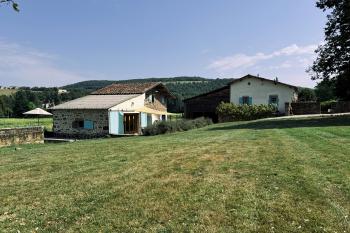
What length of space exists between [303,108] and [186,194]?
3359 centimetres

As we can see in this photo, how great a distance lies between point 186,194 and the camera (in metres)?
6.68

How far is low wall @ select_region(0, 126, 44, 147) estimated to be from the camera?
2161cm

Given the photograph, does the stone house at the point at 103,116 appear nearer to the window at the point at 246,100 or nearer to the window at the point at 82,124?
the window at the point at 82,124

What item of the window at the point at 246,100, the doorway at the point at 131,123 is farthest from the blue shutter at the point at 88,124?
the window at the point at 246,100

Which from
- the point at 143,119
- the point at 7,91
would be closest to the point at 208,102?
the point at 143,119

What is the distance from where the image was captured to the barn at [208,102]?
137ft

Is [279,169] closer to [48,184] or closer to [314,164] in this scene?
[314,164]

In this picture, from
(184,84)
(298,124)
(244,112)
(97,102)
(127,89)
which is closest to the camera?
(298,124)

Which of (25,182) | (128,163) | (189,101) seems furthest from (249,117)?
(25,182)

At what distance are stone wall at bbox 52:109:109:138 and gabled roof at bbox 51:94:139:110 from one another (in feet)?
1.26

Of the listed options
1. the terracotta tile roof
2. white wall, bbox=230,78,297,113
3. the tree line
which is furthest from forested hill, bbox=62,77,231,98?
white wall, bbox=230,78,297,113

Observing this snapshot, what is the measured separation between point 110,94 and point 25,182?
32.1 m

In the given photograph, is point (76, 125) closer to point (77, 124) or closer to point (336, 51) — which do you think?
point (77, 124)

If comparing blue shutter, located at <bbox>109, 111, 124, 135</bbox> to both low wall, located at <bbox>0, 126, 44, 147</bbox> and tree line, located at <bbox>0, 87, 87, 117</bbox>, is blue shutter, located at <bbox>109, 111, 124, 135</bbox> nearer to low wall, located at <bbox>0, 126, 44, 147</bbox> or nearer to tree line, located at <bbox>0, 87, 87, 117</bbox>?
low wall, located at <bbox>0, 126, 44, 147</bbox>
